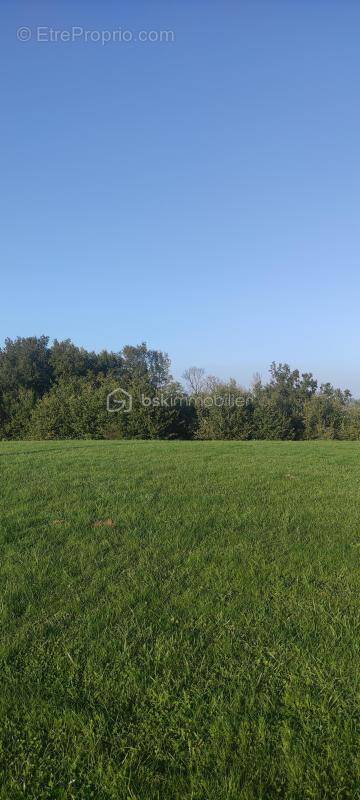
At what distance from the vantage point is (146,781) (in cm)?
173

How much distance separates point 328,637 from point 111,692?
1283mm

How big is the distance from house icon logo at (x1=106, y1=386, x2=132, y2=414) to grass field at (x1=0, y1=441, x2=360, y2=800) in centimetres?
2445

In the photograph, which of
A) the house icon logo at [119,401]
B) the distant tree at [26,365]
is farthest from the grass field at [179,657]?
the distant tree at [26,365]

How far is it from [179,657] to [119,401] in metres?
27.8

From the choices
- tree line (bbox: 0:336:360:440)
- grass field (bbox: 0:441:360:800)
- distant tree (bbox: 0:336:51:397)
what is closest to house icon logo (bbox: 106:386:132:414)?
tree line (bbox: 0:336:360:440)

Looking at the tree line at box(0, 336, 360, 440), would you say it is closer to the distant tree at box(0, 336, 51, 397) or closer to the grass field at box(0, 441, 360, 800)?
the distant tree at box(0, 336, 51, 397)

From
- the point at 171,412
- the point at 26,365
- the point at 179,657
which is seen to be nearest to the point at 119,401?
the point at 171,412

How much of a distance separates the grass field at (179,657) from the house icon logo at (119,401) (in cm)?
2445

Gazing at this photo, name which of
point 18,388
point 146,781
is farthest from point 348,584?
point 18,388

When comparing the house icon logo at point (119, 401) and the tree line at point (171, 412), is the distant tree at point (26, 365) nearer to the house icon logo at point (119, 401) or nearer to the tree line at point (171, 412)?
the tree line at point (171, 412)

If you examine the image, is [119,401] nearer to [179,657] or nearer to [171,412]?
[171,412]

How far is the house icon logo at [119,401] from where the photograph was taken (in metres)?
29.5

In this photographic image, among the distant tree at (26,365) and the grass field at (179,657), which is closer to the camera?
the grass field at (179,657)

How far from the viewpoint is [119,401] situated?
2989 centimetres
